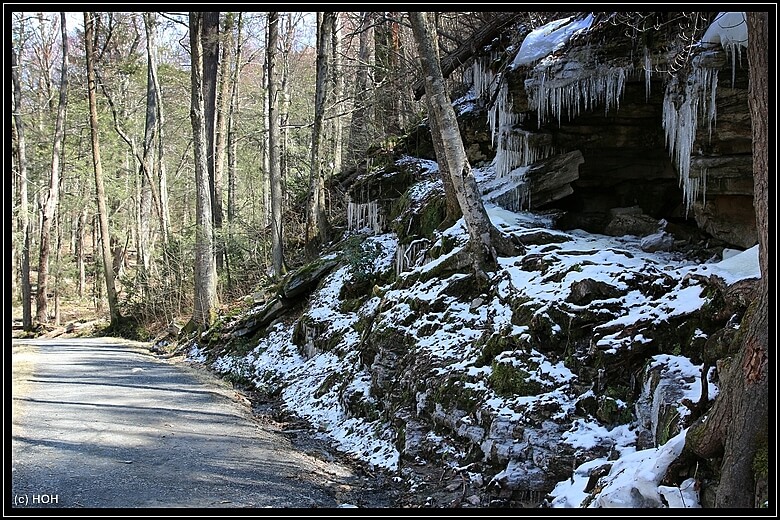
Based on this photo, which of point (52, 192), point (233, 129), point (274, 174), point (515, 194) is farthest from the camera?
point (233, 129)

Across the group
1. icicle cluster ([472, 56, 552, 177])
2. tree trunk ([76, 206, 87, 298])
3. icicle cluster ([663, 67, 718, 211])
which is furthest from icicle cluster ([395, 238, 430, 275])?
tree trunk ([76, 206, 87, 298])

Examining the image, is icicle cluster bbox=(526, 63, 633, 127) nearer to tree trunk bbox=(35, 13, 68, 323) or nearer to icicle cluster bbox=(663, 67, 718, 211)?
icicle cluster bbox=(663, 67, 718, 211)

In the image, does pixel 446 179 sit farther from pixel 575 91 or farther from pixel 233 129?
pixel 233 129

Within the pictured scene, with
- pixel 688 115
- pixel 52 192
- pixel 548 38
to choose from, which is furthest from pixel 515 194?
pixel 52 192

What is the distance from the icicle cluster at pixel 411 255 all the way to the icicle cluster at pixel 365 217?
2.55 metres

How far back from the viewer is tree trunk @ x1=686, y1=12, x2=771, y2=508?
3.49 metres

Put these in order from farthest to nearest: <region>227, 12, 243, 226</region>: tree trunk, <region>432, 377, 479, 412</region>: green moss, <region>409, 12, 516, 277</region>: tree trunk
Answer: <region>227, 12, 243, 226</region>: tree trunk
<region>409, 12, 516, 277</region>: tree trunk
<region>432, 377, 479, 412</region>: green moss

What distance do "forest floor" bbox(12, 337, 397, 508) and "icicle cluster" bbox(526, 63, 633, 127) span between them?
20.2 ft

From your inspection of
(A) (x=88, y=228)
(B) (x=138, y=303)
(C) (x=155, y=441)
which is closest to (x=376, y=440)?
(C) (x=155, y=441)

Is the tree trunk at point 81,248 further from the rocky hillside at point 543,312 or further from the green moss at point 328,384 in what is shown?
the green moss at point 328,384

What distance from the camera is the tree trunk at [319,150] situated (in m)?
14.1

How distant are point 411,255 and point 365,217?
3.94 m

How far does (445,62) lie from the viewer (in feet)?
39.3

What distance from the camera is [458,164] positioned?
8.24 m
